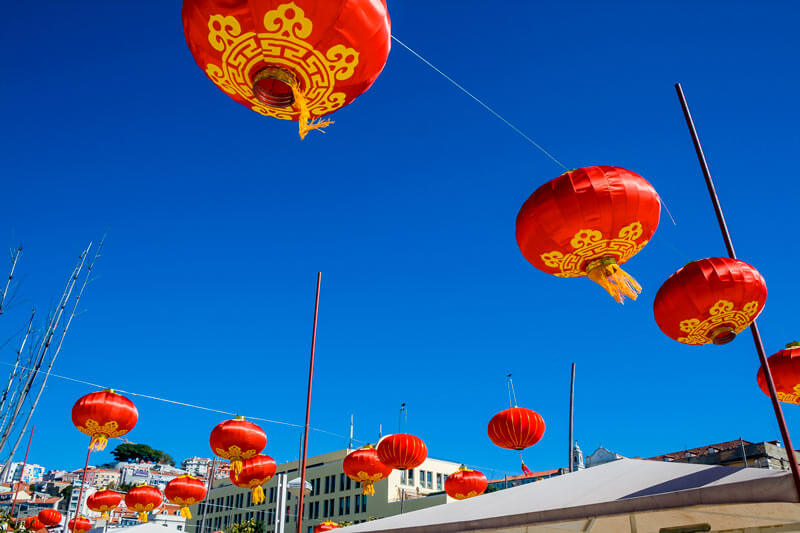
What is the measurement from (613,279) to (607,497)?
6.83 feet

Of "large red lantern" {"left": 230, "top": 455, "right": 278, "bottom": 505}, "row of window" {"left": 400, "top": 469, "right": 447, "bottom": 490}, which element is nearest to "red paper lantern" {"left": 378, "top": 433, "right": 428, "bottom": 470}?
"large red lantern" {"left": 230, "top": 455, "right": 278, "bottom": 505}

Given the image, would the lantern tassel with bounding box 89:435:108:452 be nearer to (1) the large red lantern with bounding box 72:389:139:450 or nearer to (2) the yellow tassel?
(1) the large red lantern with bounding box 72:389:139:450

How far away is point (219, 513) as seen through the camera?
71375 mm

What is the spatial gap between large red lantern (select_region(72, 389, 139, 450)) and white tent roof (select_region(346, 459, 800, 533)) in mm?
6708

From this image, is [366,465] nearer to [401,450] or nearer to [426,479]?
[401,450]

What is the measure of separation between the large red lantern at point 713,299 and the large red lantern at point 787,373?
2.29 metres

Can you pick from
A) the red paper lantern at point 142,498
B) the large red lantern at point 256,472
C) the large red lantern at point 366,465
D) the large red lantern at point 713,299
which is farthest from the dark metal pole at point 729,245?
the red paper lantern at point 142,498

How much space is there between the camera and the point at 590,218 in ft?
16.8

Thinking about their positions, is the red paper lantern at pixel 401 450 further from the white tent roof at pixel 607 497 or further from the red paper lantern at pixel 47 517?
the red paper lantern at pixel 47 517

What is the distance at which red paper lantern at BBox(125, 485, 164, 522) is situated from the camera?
18500mm

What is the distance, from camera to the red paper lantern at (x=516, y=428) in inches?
531

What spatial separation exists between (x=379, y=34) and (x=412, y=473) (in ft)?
190

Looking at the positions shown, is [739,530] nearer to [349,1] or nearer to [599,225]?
[599,225]

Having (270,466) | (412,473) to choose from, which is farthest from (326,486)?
(270,466)
